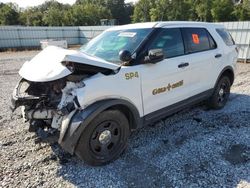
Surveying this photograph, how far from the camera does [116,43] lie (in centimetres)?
401

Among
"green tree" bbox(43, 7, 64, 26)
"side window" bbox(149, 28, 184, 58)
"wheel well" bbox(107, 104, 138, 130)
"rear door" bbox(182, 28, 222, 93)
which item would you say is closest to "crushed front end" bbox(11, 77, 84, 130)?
"wheel well" bbox(107, 104, 138, 130)

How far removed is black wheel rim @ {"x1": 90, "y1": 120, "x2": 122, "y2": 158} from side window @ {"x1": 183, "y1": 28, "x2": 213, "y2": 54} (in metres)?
1.99

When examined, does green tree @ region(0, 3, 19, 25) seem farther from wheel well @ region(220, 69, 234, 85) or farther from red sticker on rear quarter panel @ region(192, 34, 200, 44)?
red sticker on rear quarter panel @ region(192, 34, 200, 44)

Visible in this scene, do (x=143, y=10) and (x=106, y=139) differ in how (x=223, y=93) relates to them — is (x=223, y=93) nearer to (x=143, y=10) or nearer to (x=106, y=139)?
(x=106, y=139)

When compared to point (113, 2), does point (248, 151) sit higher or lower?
lower

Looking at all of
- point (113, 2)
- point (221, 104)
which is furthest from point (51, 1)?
point (221, 104)

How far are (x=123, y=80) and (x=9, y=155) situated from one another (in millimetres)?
2122

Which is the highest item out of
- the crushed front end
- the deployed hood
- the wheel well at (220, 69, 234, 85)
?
the deployed hood

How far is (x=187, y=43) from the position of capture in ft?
14.3

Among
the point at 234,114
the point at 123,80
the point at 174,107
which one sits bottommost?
the point at 234,114

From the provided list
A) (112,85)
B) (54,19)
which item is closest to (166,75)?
(112,85)

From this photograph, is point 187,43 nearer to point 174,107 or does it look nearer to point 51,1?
point 174,107

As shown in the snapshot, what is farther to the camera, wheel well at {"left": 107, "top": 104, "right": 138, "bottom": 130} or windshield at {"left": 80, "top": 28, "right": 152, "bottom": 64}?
windshield at {"left": 80, "top": 28, "right": 152, "bottom": 64}

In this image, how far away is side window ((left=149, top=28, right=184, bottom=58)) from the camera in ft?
12.7
